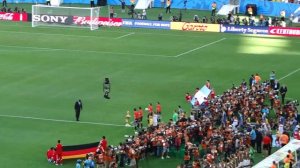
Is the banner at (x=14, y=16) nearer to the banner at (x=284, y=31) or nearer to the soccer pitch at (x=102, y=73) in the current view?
the soccer pitch at (x=102, y=73)

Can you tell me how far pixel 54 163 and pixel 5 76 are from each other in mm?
22479

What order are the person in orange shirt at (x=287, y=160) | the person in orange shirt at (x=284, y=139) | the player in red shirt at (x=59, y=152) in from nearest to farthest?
the person in orange shirt at (x=287, y=160) < the player in red shirt at (x=59, y=152) < the person in orange shirt at (x=284, y=139)

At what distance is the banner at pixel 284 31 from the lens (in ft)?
271

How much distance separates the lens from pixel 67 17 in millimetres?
87312

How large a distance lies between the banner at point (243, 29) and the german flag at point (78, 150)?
43.2 meters

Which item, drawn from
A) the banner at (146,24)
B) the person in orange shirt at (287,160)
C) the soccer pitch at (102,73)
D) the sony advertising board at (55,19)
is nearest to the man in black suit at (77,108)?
the soccer pitch at (102,73)

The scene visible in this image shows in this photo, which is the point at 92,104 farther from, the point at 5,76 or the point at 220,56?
the point at 220,56

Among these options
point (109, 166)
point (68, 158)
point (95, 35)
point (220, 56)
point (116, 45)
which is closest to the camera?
point (109, 166)

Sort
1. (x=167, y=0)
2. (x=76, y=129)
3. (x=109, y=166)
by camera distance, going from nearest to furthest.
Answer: (x=109, y=166) → (x=76, y=129) → (x=167, y=0)

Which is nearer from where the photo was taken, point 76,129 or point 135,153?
point 135,153

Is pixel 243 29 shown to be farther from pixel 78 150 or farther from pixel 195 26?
pixel 78 150

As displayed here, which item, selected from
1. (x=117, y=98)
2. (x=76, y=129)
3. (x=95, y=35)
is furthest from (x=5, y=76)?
(x=95, y=35)

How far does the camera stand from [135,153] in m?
41.2

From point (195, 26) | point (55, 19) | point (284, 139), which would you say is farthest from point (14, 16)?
point (284, 139)
